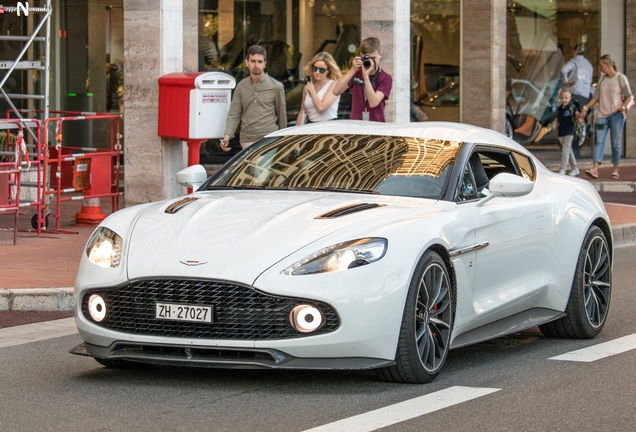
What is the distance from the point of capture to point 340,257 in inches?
286

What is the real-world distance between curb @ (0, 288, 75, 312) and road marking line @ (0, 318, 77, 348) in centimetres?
42

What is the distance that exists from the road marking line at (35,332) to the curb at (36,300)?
0.42 meters

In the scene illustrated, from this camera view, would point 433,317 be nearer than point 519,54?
Yes

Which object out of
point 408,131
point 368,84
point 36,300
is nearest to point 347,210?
point 408,131

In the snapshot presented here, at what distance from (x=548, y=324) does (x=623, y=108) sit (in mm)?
14333

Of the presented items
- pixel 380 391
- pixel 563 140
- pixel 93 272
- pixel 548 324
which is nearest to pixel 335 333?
pixel 380 391

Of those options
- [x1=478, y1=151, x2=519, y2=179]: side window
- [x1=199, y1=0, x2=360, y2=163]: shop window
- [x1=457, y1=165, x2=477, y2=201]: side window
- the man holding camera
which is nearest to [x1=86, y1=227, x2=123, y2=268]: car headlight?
[x1=457, y1=165, x2=477, y2=201]: side window

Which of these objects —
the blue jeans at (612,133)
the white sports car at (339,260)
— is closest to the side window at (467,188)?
the white sports car at (339,260)

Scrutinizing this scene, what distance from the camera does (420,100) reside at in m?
24.4

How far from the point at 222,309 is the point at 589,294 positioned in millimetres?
3151

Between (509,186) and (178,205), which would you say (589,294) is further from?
(178,205)

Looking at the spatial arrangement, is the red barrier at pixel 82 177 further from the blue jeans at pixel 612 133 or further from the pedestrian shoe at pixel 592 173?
the blue jeans at pixel 612 133

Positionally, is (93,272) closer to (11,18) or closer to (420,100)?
(11,18)

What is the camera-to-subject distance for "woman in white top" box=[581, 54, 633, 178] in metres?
23.0
